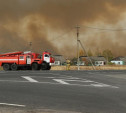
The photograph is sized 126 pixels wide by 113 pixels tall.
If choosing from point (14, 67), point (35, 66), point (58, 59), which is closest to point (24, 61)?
point (14, 67)

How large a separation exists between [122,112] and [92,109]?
0.83 m

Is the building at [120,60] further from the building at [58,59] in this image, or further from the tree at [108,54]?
the building at [58,59]

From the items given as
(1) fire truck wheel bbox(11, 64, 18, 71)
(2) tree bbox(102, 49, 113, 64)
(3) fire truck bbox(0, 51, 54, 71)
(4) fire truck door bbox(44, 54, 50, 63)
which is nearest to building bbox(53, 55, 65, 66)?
(2) tree bbox(102, 49, 113, 64)

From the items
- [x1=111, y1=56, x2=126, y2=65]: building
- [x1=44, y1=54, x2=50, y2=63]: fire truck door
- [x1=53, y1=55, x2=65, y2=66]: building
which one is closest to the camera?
[x1=44, y1=54, x2=50, y2=63]: fire truck door

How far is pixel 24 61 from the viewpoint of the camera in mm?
33531

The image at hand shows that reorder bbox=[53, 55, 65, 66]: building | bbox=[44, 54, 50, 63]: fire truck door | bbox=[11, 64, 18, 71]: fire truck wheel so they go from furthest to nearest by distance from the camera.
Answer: bbox=[53, 55, 65, 66]: building → bbox=[44, 54, 50, 63]: fire truck door → bbox=[11, 64, 18, 71]: fire truck wheel

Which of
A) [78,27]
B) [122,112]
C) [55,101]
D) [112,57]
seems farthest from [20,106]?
[112,57]

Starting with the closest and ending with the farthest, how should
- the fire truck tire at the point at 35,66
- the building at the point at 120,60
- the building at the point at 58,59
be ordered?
1. the fire truck tire at the point at 35,66
2. the building at the point at 58,59
3. the building at the point at 120,60

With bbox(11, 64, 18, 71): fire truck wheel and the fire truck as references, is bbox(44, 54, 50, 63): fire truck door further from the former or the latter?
bbox(11, 64, 18, 71): fire truck wheel

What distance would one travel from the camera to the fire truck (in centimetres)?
3356

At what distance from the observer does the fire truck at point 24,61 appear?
3356 centimetres

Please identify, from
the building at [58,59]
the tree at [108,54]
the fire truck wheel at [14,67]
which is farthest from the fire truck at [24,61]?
the tree at [108,54]

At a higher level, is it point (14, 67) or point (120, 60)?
point (120, 60)

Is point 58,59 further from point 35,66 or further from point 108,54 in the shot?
point 35,66
